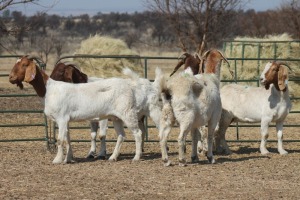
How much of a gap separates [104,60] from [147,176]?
14549 mm

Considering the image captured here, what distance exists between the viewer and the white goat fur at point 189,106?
11867 millimetres

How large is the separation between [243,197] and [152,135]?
7.27 m

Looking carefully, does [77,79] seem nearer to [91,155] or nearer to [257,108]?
[91,155]

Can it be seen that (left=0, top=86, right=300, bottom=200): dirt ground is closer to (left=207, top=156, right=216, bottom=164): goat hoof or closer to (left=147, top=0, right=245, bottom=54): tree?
(left=207, top=156, right=216, bottom=164): goat hoof

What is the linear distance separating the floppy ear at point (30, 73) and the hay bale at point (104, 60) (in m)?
12.5

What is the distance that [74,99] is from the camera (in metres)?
12.4

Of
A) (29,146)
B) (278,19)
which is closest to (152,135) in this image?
(29,146)

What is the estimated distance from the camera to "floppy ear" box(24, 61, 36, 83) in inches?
488

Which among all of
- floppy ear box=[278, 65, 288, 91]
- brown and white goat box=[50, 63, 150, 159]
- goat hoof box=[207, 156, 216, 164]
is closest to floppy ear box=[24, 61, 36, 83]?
brown and white goat box=[50, 63, 150, 159]

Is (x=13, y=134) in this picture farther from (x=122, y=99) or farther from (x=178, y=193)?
(x=178, y=193)

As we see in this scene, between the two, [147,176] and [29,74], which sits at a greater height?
[29,74]

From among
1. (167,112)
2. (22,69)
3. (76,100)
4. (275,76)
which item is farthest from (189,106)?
(22,69)

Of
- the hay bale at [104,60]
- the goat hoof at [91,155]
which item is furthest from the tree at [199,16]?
the goat hoof at [91,155]

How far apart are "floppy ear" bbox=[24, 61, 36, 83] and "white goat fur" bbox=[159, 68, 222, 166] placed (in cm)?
213
